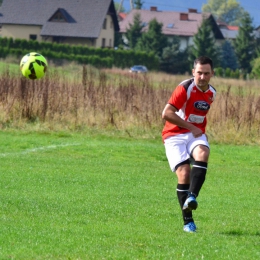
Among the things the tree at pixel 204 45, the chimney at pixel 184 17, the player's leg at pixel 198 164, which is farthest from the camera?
the chimney at pixel 184 17

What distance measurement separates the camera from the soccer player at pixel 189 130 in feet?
24.9

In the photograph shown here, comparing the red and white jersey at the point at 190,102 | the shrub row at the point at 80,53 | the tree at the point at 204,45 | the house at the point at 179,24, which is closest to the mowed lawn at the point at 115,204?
the red and white jersey at the point at 190,102

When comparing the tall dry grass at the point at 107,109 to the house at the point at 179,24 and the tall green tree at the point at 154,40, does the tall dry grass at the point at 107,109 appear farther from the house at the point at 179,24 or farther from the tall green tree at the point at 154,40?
the house at the point at 179,24

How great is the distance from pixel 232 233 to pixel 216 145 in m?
10.6

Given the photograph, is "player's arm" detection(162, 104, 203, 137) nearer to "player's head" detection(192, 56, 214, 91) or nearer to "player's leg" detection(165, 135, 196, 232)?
"player's leg" detection(165, 135, 196, 232)

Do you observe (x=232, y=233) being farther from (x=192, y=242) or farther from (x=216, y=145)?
(x=216, y=145)

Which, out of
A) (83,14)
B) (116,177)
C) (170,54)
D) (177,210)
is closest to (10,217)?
(177,210)

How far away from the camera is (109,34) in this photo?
86.5 m

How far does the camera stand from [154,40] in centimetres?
8062

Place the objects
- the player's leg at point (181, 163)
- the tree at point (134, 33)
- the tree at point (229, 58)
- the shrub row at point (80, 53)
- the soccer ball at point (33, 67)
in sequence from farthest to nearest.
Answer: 1. the tree at point (229, 58)
2. the tree at point (134, 33)
3. the shrub row at point (80, 53)
4. the soccer ball at point (33, 67)
5. the player's leg at point (181, 163)

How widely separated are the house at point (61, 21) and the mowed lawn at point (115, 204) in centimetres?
6584

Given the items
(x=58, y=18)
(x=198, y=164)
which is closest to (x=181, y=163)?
(x=198, y=164)

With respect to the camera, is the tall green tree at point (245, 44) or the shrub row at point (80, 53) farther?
the tall green tree at point (245, 44)

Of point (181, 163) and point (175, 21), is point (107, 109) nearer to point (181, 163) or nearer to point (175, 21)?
point (181, 163)
